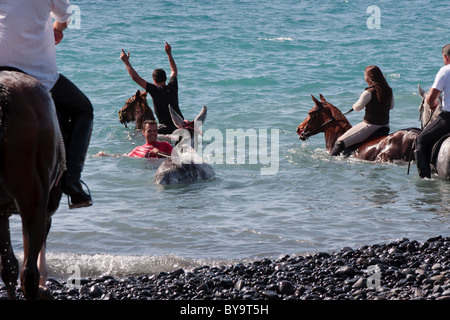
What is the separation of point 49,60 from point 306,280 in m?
3.15

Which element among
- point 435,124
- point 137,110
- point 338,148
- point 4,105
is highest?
point 4,105

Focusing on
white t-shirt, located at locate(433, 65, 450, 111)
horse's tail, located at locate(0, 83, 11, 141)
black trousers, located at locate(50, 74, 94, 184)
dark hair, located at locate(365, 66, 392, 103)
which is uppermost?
horse's tail, located at locate(0, 83, 11, 141)

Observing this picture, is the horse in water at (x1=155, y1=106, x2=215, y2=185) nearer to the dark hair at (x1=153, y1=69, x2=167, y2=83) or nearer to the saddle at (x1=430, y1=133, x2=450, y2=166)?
the dark hair at (x1=153, y1=69, x2=167, y2=83)

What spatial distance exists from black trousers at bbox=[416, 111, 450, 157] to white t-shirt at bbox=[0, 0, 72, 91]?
746 centimetres

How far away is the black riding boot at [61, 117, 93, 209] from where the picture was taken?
18.6 ft

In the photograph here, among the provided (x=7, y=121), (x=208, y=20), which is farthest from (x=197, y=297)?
(x=208, y=20)

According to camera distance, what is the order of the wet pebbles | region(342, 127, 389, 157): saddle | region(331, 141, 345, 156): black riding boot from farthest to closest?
1. region(331, 141, 345, 156): black riding boot
2. region(342, 127, 389, 157): saddle
3. the wet pebbles

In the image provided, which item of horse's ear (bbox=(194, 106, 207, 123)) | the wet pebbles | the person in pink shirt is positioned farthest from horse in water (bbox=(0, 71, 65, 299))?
the person in pink shirt

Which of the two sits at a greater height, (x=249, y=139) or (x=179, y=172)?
(x=179, y=172)

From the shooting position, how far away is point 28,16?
5.23 metres

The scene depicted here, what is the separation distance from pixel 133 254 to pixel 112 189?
11.9 ft

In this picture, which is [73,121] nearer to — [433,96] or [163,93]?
[433,96]

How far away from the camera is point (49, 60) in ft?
18.0

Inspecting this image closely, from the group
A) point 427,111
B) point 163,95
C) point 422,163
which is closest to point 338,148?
point 422,163
